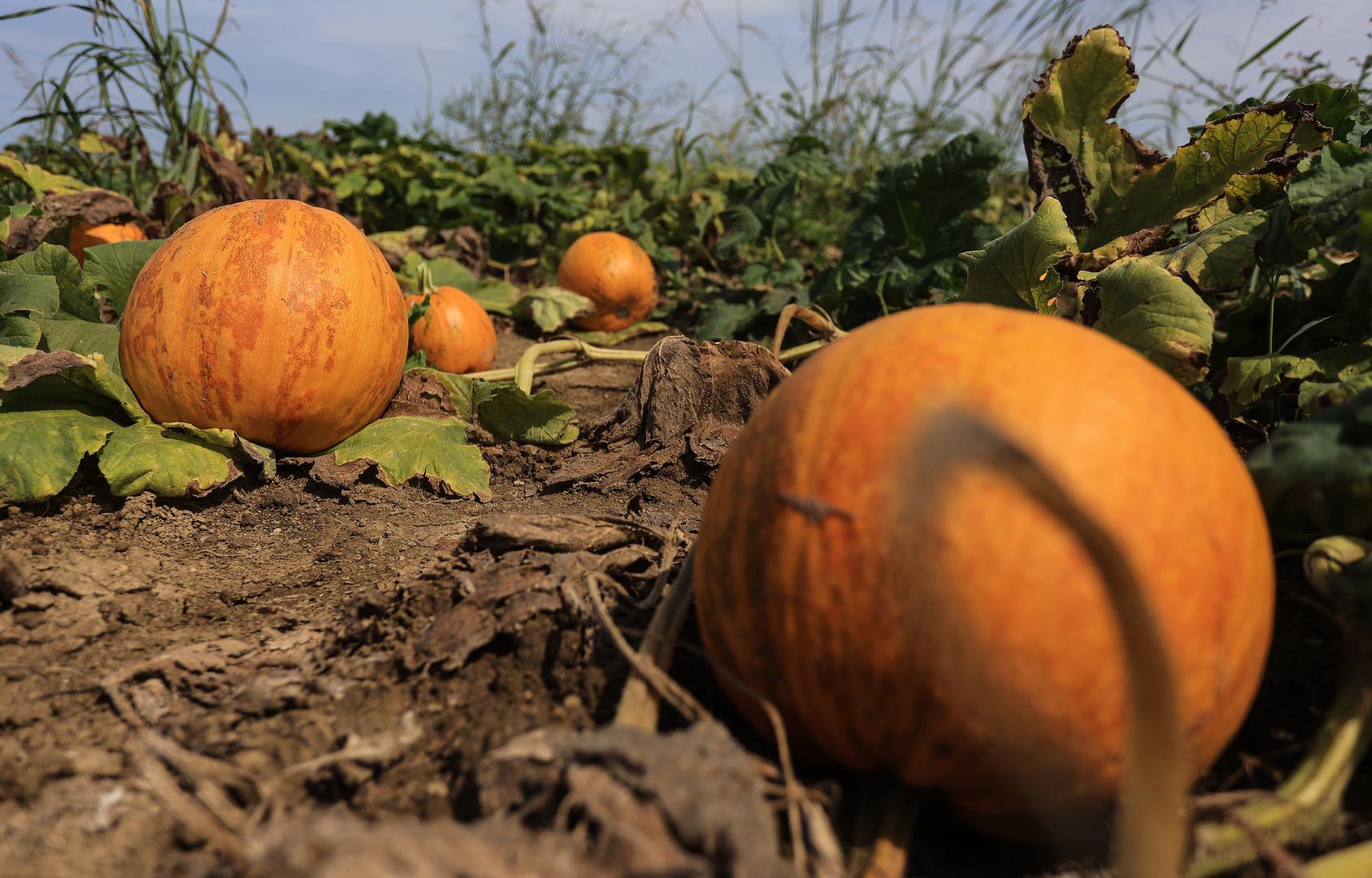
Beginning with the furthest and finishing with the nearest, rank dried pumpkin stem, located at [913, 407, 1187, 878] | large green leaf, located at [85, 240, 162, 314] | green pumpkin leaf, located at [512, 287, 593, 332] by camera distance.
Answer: green pumpkin leaf, located at [512, 287, 593, 332], large green leaf, located at [85, 240, 162, 314], dried pumpkin stem, located at [913, 407, 1187, 878]

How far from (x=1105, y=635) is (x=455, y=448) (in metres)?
2.42

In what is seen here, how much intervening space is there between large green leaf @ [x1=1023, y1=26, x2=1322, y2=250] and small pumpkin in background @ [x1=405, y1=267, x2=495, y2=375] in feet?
9.07

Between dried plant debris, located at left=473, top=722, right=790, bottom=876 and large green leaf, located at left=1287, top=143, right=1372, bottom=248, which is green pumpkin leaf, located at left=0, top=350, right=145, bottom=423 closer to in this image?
dried plant debris, located at left=473, top=722, right=790, bottom=876

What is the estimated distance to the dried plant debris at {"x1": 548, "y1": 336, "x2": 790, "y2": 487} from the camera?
304 centimetres

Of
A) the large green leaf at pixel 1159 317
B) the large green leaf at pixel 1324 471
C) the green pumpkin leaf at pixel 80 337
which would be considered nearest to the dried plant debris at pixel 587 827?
the large green leaf at pixel 1324 471

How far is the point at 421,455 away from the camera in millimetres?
3086

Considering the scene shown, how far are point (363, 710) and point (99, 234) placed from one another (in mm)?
4037

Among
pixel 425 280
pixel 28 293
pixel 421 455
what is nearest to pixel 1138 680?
pixel 421 455

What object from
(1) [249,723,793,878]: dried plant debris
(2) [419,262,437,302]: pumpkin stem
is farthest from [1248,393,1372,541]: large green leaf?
(2) [419,262,437,302]: pumpkin stem

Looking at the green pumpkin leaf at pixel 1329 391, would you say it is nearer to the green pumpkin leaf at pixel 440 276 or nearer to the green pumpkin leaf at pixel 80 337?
the green pumpkin leaf at pixel 80 337

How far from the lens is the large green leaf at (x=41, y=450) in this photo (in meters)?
2.52

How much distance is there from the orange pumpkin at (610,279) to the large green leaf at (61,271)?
2.91 meters

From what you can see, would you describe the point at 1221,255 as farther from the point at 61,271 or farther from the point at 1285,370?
the point at 61,271

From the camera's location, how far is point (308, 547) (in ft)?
8.63
